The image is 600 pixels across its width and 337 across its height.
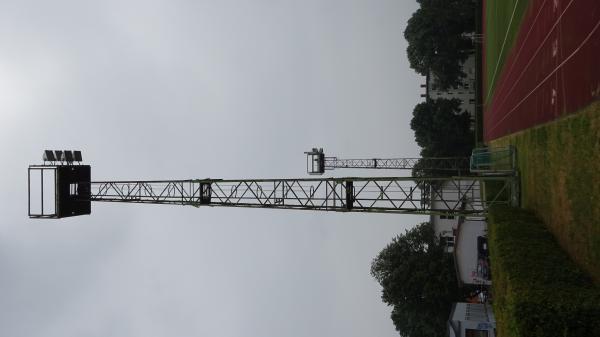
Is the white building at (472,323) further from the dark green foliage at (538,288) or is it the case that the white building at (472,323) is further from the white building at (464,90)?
the white building at (464,90)

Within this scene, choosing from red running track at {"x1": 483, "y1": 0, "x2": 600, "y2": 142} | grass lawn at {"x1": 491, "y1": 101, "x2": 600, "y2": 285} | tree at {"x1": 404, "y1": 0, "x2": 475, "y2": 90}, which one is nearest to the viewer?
grass lawn at {"x1": 491, "y1": 101, "x2": 600, "y2": 285}

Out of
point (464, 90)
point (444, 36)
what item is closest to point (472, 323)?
point (444, 36)

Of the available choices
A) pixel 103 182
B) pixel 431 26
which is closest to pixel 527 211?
pixel 103 182

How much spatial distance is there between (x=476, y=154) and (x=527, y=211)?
9754mm

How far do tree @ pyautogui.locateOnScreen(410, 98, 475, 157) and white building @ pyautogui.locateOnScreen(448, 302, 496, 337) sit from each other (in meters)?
21.5

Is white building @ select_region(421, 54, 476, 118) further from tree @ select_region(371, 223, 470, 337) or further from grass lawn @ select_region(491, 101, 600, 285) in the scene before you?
grass lawn @ select_region(491, 101, 600, 285)

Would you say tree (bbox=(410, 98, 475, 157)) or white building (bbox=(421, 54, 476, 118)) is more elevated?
white building (bbox=(421, 54, 476, 118))

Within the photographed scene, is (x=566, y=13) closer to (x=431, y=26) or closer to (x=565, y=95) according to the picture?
(x=565, y=95)

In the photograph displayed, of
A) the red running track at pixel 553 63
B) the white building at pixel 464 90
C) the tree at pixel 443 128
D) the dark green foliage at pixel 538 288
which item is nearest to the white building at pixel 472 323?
the red running track at pixel 553 63

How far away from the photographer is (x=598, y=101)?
10703 millimetres

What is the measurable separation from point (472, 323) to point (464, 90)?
3546 cm

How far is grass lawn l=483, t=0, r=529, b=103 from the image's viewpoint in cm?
2639

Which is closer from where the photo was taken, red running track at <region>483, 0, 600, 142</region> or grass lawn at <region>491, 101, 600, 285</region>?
grass lawn at <region>491, 101, 600, 285</region>

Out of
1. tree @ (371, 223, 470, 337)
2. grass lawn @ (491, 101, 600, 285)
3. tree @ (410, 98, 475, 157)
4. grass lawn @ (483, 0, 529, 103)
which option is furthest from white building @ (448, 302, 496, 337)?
grass lawn @ (491, 101, 600, 285)
